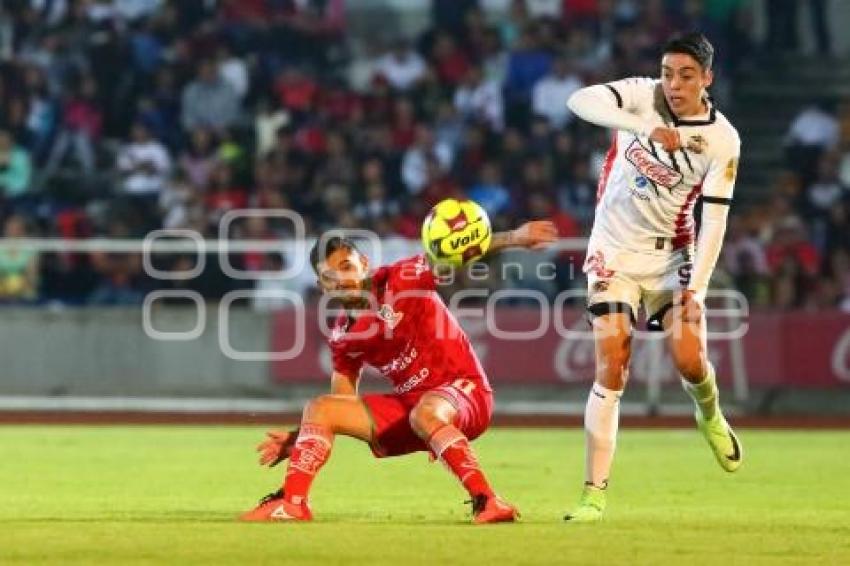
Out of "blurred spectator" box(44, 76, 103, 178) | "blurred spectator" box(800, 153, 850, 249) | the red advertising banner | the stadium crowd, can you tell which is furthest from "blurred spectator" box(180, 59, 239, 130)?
"blurred spectator" box(800, 153, 850, 249)

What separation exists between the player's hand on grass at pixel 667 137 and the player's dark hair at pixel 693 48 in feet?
1.58

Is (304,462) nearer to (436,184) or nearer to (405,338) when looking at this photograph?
(405,338)

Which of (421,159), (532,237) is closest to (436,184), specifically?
(421,159)

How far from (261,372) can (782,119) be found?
7.80 meters

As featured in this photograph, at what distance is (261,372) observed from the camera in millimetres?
21344

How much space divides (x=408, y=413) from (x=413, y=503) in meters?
1.42

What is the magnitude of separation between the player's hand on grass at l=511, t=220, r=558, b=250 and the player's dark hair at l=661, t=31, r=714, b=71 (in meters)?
1.47

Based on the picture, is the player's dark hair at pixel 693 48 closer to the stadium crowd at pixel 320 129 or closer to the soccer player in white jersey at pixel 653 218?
the soccer player in white jersey at pixel 653 218

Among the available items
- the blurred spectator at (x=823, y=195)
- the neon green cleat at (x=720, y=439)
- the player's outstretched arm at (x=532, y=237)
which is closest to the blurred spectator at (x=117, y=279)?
the blurred spectator at (x=823, y=195)

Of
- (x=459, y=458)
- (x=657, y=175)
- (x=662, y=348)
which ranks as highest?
(x=657, y=175)

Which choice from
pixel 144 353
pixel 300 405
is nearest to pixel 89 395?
pixel 144 353

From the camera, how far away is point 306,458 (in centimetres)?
989

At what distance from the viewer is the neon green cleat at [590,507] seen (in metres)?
10.1

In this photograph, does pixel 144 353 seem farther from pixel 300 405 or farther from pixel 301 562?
pixel 301 562
